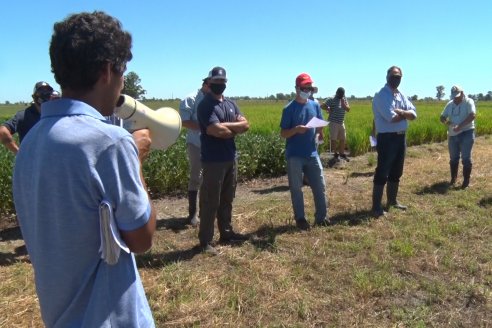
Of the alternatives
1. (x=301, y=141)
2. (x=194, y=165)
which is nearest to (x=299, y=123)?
(x=301, y=141)

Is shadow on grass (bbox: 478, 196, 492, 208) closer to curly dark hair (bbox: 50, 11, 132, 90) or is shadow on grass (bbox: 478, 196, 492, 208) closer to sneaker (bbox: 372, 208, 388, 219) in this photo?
sneaker (bbox: 372, 208, 388, 219)

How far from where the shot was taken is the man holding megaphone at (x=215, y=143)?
4.89m

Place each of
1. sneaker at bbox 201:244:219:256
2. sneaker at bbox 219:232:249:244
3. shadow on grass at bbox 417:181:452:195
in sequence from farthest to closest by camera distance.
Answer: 1. shadow on grass at bbox 417:181:452:195
2. sneaker at bbox 219:232:249:244
3. sneaker at bbox 201:244:219:256

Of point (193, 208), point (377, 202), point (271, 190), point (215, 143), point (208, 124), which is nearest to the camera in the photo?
point (208, 124)

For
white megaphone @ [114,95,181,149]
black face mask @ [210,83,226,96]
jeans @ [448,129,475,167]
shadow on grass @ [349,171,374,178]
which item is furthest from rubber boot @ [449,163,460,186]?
white megaphone @ [114,95,181,149]

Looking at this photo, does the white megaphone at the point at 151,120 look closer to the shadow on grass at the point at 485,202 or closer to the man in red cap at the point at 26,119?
the man in red cap at the point at 26,119

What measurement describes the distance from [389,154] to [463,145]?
9.07 ft

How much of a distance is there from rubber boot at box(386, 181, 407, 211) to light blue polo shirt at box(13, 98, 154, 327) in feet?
19.4

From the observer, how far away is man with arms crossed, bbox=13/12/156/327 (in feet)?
4.38

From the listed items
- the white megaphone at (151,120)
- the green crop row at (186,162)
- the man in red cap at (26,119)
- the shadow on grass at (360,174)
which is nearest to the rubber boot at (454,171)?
the shadow on grass at (360,174)

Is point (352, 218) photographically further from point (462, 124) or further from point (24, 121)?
point (24, 121)

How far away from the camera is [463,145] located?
8359 mm

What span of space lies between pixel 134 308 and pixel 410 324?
2.76 m

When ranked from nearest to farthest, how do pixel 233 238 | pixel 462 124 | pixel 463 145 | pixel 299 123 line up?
pixel 233 238 < pixel 299 123 < pixel 462 124 < pixel 463 145
